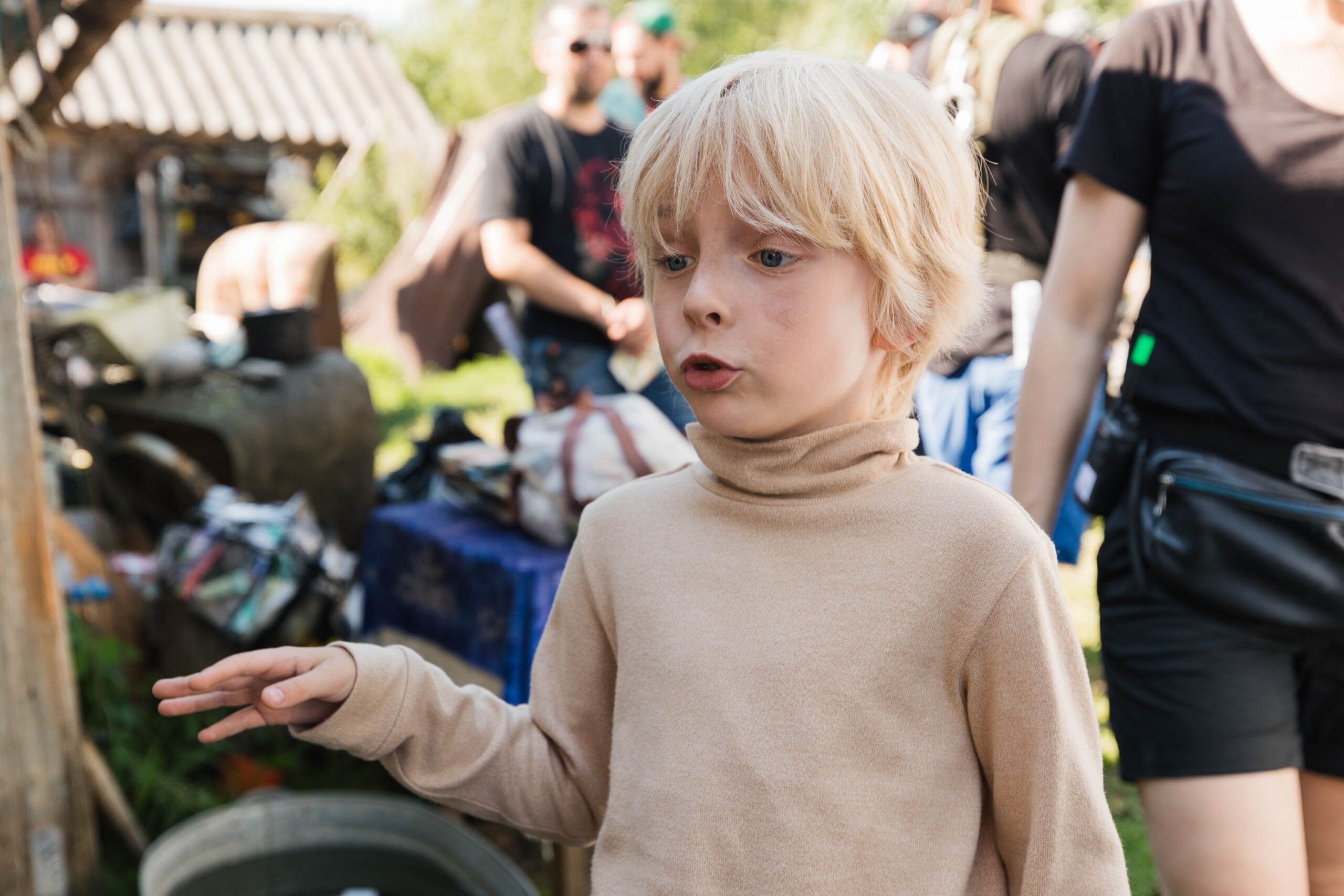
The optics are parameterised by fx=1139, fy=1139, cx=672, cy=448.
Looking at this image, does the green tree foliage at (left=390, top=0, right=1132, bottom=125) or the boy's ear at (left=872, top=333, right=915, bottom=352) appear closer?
the boy's ear at (left=872, top=333, right=915, bottom=352)

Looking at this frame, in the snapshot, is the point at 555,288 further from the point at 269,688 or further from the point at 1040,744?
the point at 1040,744

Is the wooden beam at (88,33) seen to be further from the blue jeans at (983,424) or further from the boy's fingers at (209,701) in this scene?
the boy's fingers at (209,701)

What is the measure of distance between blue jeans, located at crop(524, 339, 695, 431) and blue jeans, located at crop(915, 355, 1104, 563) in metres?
0.96

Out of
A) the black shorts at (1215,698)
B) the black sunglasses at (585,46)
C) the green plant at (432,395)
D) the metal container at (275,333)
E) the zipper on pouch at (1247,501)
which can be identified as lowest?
the green plant at (432,395)

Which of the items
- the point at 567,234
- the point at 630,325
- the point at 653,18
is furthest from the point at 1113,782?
the point at 653,18

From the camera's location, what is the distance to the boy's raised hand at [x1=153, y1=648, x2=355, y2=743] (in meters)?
1.05

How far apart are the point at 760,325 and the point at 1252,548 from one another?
2.63 ft

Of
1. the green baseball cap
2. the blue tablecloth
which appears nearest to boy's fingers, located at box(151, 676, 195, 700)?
the blue tablecloth

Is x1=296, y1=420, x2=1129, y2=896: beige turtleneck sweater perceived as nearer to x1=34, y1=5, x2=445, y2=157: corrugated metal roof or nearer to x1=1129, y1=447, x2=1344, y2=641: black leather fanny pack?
x1=1129, y1=447, x2=1344, y2=641: black leather fanny pack

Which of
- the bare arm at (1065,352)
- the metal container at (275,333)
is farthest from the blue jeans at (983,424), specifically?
the metal container at (275,333)

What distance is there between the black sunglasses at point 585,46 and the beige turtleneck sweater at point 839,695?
2.82 meters

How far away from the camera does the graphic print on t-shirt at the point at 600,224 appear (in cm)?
363

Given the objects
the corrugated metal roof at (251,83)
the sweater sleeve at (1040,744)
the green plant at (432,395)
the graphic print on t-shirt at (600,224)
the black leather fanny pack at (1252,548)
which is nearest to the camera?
the sweater sleeve at (1040,744)

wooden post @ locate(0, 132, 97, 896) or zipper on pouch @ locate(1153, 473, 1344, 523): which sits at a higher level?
zipper on pouch @ locate(1153, 473, 1344, 523)
